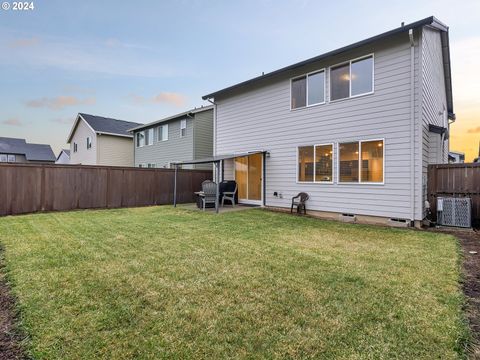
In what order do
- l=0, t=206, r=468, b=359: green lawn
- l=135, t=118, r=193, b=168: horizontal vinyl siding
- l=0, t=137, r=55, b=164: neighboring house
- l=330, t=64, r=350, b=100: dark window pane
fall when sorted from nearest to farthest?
l=0, t=206, r=468, b=359: green lawn → l=330, t=64, r=350, b=100: dark window pane → l=135, t=118, r=193, b=168: horizontal vinyl siding → l=0, t=137, r=55, b=164: neighboring house

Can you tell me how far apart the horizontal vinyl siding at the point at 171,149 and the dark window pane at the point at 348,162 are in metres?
9.96

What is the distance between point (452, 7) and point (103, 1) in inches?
510

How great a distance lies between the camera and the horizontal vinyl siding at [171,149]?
1673 centimetres

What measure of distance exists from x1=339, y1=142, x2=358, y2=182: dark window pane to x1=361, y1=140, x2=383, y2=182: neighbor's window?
221 millimetres

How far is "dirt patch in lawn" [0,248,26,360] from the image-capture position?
2.19 meters

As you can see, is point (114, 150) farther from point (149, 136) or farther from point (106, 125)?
point (149, 136)

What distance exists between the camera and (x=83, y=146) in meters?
24.0

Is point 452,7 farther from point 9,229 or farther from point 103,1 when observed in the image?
point 9,229

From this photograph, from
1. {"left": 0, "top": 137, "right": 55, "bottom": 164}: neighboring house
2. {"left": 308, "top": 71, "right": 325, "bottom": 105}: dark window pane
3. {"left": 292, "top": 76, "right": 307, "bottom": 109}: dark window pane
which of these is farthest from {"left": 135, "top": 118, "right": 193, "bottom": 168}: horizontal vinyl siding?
{"left": 0, "top": 137, "right": 55, "bottom": 164}: neighboring house

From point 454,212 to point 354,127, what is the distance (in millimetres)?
3607

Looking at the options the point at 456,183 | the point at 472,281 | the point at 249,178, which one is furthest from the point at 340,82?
the point at 472,281

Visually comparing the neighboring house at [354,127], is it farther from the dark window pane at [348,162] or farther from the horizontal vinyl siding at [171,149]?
the horizontal vinyl siding at [171,149]

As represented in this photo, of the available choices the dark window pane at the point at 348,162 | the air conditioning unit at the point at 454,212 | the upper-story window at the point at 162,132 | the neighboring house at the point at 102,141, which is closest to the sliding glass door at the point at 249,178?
the dark window pane at the point at 348,162

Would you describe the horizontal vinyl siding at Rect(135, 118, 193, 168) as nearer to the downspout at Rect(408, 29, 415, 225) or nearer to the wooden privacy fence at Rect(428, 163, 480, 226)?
the downspout at Rect(408, 29, 415, 225)
